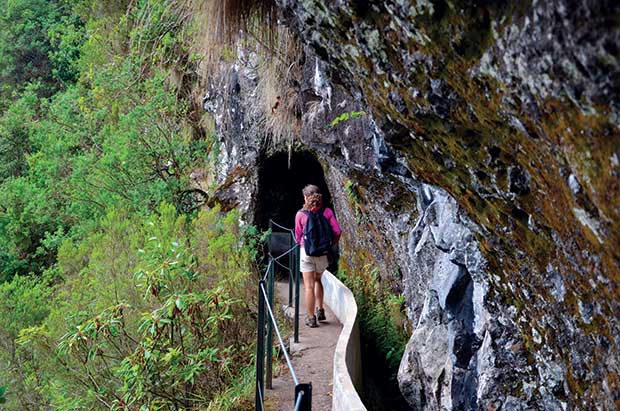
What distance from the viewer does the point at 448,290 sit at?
4461 millimetres

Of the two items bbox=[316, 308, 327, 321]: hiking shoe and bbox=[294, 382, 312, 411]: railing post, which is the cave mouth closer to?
bbox=[316, 308, 327, 321]: hiking shoe

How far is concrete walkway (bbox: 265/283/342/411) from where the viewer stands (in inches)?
231

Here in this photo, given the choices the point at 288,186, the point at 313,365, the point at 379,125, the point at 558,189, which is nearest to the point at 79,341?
the point at 313,365

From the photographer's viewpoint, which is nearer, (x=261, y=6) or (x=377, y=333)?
(x=261, y=6)

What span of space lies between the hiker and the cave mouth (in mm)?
5591

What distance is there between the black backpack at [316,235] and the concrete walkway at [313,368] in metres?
1.07

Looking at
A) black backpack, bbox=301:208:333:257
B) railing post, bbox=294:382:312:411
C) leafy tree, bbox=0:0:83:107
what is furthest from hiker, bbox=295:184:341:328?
leafy tree, bbox=0:0:83:107

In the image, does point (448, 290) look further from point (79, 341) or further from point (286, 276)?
point (286, 276)

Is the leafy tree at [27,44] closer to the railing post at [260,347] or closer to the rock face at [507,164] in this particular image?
the railing post at [260,347]

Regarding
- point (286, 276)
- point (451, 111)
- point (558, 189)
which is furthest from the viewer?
point (286, 276)

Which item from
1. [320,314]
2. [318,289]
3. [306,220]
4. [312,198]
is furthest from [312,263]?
[320,314]

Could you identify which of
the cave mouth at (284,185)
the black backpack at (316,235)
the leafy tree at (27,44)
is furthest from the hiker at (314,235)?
the leafy tree at (27,44)

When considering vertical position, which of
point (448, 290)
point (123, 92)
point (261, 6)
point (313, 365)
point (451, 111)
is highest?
point (123, 92)

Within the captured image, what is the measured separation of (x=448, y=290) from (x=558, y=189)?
7.50 ft
